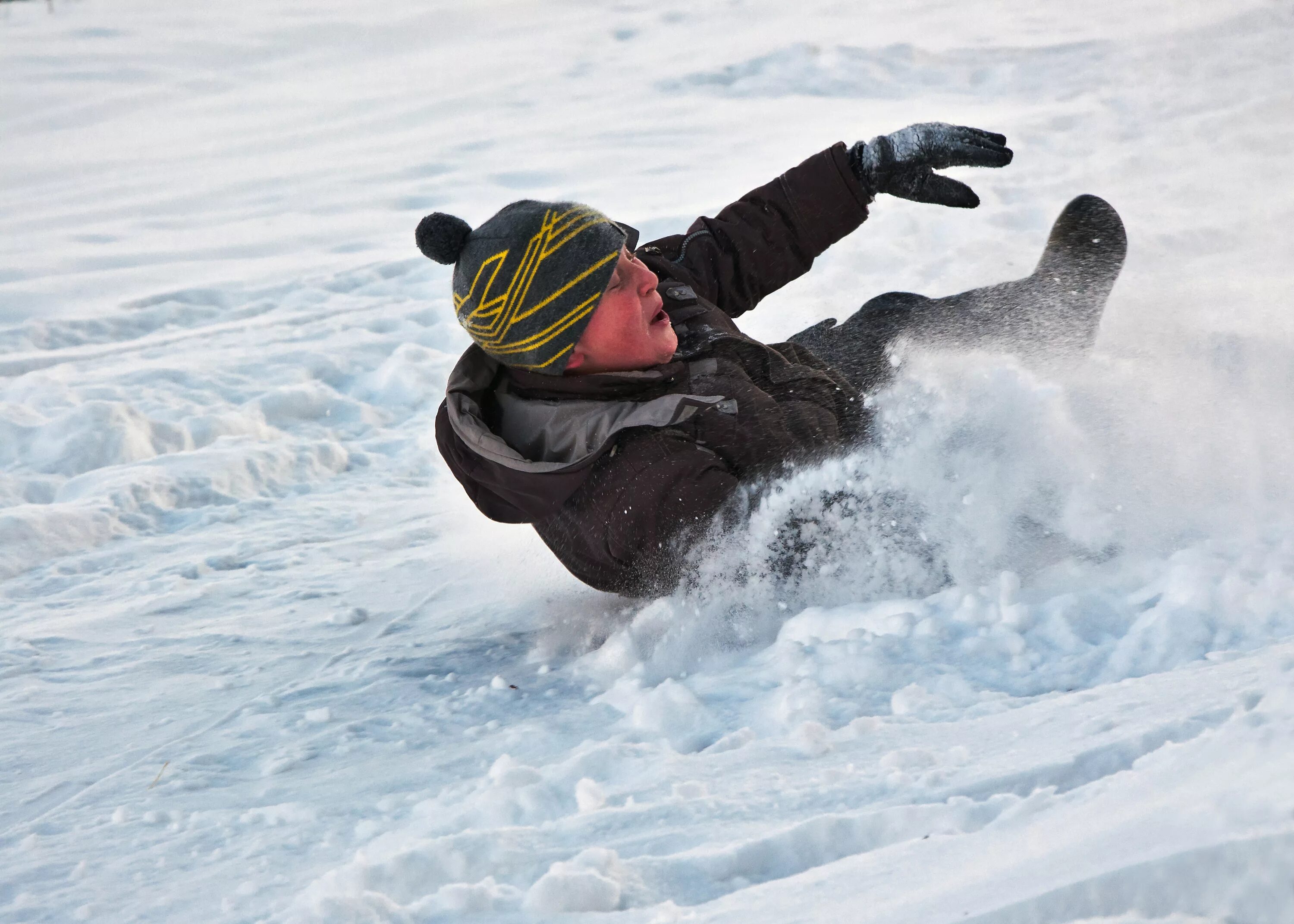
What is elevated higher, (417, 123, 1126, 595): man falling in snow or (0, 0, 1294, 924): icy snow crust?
(417, 123, 1126, 595): man falling in snow

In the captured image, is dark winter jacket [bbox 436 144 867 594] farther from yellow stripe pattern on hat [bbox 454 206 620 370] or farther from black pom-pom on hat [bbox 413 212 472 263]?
black pom-pom on hat [bbox 413 212 472 263]

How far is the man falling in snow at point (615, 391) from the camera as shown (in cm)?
230

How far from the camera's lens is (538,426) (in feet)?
8.04

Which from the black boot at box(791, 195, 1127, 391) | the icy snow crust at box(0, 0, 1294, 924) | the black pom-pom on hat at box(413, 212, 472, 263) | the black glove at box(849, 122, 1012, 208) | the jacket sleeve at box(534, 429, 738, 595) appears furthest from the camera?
the black boot at box(791, 195, 1127, 391)

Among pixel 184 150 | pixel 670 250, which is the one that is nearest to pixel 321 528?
pixel 670 250

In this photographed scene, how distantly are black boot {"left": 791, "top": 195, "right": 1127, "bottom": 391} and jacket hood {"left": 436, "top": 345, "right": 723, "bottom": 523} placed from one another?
755mm

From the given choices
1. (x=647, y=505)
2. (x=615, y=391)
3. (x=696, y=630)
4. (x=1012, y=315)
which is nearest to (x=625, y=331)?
(x=615, y=391)

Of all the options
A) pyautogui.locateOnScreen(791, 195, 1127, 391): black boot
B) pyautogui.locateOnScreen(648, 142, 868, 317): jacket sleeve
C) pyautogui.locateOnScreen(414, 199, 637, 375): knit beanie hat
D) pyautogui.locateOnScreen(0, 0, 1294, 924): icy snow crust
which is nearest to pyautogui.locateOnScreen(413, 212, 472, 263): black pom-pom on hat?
pyautogui.locateOnScreen(414, 199, 637, 375): knit beanie hat

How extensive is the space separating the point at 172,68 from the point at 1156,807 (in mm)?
12101

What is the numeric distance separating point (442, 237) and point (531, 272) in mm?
225

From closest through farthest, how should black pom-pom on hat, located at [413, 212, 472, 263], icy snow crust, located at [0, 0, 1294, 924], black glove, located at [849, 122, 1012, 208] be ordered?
icy snow crust, located at [0, 0, 1294, 924], black pom-pom on hat, located at [413, 212, 472, 263], black glove, located at [849, 122, 1012, 208]

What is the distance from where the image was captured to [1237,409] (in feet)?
8.68

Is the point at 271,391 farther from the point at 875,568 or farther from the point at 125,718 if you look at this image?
Answer: the point at 875,568

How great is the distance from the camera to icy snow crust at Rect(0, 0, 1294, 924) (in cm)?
146
